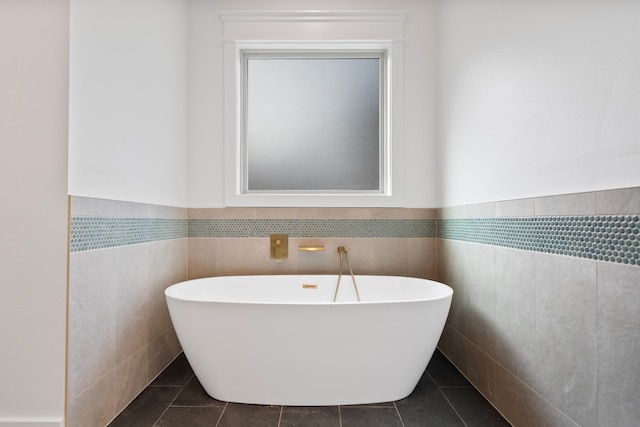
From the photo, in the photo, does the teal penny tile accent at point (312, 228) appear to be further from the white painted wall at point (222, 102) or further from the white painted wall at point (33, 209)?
the white painted wall at point (33, 209)

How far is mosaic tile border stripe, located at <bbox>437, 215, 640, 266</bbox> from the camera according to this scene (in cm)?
99

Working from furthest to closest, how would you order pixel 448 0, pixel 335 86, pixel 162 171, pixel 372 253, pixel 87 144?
pixel 335 86 < pixel 372 253 < pixel 448 0 < pixel 162 171 < pixel 87 144

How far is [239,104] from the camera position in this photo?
8.50ft

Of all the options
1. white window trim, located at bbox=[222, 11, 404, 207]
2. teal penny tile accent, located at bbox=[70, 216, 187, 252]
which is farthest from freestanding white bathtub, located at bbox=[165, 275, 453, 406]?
white window trim, located at bbox=[222, 11, 404, 207]

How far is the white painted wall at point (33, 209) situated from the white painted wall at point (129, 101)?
2.4 inches

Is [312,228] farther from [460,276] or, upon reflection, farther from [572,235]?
[572,235]

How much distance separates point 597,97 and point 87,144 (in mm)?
1899

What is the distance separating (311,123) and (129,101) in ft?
4.36

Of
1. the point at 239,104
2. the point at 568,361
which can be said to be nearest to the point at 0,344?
the point at 239,104

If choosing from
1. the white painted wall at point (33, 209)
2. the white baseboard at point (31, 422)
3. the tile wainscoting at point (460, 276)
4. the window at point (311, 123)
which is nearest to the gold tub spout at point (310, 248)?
the tile wainscoting at point (460, 276)

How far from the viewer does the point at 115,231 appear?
1602mm

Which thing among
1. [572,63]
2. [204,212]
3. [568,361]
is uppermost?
[572,63]

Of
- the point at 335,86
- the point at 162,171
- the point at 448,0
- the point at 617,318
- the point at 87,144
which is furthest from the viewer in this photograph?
the point at 335,86

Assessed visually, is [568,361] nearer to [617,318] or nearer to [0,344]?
[617,318]
